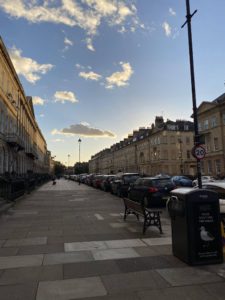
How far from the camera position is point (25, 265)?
6.03m

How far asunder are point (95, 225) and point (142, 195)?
6.05 m

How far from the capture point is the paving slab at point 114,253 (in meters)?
6.53

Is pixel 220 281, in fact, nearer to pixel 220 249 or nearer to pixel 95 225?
pixel 220 249

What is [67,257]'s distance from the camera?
657 centimetres

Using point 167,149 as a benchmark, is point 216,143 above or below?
below

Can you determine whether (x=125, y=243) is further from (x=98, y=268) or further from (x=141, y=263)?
(x=98, y=268)

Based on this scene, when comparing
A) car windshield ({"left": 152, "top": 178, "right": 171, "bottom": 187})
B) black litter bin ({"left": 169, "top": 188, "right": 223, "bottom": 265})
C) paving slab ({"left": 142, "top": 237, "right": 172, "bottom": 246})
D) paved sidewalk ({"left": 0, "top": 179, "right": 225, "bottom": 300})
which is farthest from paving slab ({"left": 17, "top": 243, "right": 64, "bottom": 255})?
car windshield ({"left": 152, "top": 178, "right": 171, "bottom": 187})

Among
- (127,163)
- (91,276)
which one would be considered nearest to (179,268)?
(91,276)

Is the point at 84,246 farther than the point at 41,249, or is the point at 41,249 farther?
the point at 84,246

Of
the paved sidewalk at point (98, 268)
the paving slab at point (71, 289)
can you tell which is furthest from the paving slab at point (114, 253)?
the paving slab at point (71, 289)

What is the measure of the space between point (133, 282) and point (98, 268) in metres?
0.94

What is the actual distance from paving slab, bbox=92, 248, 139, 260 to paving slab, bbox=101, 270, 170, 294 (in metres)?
1.13

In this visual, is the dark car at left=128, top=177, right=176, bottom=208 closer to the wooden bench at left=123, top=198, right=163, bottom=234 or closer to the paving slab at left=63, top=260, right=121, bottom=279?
the wooden bench at left=123, top=198, right=163, bottom=234

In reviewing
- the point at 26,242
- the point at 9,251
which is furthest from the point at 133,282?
the point at 26,242
